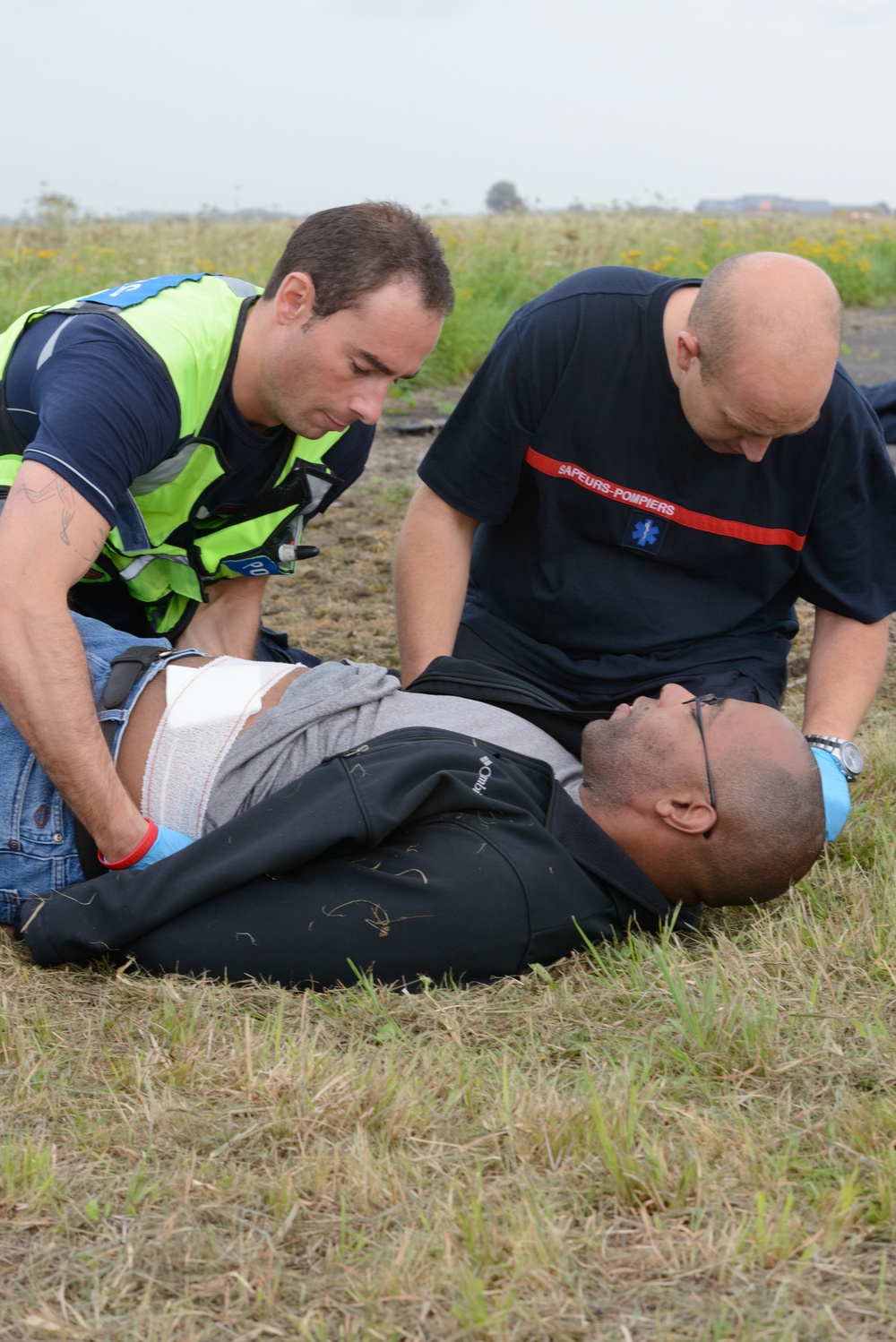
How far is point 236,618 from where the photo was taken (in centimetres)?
353

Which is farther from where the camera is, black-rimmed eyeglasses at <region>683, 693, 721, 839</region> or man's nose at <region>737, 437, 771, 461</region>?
man's nose at <region>737, 437, 771, 461</region>

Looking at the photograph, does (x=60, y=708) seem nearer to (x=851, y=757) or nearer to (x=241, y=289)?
(x=241, y=289)

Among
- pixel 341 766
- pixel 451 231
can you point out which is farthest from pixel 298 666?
pixel 451 231

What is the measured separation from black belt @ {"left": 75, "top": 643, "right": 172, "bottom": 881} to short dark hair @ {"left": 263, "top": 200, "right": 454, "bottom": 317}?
869 millimetres

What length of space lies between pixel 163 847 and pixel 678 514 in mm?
1598

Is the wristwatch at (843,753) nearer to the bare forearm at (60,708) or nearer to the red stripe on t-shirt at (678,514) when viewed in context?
the red stripe on t-shirt at (678,514)

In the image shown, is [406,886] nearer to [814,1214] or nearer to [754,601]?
[814,1214]

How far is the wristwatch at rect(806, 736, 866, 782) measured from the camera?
3.00 metres

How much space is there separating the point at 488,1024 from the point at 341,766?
1.83 ft

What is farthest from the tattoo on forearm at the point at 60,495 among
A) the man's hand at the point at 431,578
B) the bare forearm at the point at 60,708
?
the man's hand at the point at 431,578

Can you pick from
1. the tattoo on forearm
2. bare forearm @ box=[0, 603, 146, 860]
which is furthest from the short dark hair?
bare forearm @ box=[0, 603, 146, 860]

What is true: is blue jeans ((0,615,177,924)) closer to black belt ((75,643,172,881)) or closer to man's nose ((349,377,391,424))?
black belt ((75,643,172,881))

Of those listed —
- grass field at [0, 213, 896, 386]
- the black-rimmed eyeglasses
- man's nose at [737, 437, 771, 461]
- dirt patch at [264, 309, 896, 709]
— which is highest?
grass field at [0, 213, 896, 386]

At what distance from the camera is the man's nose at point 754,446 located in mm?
2906
